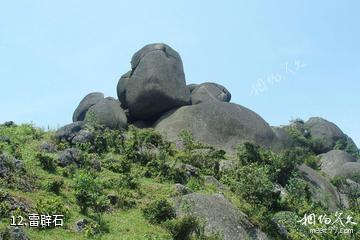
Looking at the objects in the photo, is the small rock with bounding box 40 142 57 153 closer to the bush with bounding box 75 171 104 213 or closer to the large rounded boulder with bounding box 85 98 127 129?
the large rounded boulder with bounding box 85 98 127 129

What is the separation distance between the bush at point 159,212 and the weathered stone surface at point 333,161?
97.6 ft

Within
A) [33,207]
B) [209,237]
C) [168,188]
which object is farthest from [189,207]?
[33,207]

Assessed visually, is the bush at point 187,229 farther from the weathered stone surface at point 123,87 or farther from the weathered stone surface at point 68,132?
the weathered stone surface at point 123,87

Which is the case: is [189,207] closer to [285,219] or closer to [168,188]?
[168,188]

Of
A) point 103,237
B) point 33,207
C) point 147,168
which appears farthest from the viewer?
point 147,168

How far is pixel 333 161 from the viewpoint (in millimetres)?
51906

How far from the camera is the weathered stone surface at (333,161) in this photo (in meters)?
50.2

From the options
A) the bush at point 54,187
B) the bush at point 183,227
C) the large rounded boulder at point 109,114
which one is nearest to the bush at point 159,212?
the bush at point 183,227

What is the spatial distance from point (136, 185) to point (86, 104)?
69.9 feet

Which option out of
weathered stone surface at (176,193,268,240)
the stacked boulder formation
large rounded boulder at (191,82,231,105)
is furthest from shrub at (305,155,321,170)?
weathered stone surface at (176,193,268,240)

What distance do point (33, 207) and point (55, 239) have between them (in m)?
2.93

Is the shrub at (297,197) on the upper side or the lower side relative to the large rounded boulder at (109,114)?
lower

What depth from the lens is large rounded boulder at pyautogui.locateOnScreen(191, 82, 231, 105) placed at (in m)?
48.7

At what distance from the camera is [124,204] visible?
24.3 m
